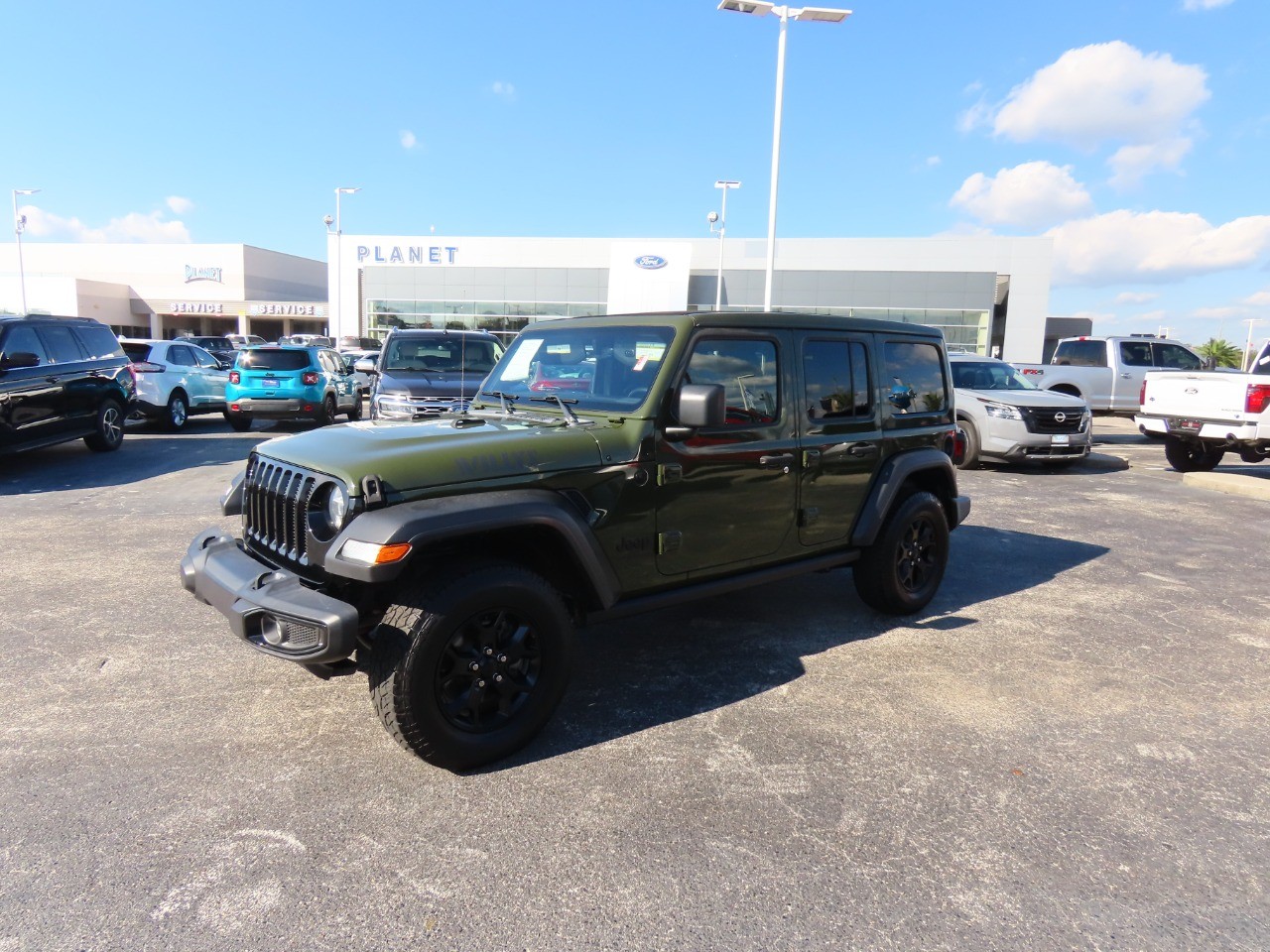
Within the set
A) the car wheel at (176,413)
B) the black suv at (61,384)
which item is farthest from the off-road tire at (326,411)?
the black suv at (61,384)

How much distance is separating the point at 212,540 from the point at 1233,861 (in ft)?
14.0

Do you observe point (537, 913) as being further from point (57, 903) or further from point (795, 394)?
point (795, 394)

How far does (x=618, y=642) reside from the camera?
4652 mm

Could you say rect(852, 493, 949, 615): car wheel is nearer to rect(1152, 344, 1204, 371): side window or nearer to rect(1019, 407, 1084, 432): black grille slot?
rect(1019, 407, 1084, 432): black grille slot

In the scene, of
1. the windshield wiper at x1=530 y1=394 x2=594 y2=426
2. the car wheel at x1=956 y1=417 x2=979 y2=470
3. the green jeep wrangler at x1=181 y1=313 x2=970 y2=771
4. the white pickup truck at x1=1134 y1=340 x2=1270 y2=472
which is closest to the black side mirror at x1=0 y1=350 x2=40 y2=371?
the green jeep wrangler at x1=181 y1=313 x2=970 y2=771

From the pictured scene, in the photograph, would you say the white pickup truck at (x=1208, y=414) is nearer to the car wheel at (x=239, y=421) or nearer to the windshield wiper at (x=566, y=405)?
the windshield wiper at (x=566, y=405)

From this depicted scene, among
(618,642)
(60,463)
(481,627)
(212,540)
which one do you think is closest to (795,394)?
(618,642)

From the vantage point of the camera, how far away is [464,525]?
3031 mm

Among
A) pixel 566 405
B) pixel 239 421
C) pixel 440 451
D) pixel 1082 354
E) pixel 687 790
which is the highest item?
pixel 1082 354

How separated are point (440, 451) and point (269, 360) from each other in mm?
12565

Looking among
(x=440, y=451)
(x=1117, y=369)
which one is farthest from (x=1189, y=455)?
(x=440, y=451)

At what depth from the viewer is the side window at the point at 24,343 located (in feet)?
31.8

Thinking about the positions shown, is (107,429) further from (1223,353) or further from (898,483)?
(1223,353)

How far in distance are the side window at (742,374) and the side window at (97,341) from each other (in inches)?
425
